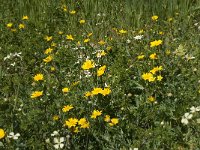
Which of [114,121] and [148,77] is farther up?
[148,77]

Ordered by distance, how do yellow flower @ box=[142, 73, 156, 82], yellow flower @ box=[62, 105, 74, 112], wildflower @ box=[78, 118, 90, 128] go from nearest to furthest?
wildflower @ box=[78, 118, 90, 128] → yellow flower @ box=[62, 105, 74, 112] → yellow flower @ box=[142, 73, 156, 82]

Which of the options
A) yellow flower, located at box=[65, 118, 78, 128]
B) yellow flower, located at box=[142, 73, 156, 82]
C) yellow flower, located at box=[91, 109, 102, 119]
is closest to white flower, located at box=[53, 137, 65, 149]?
yellow flower, located at box=[65, 118, 78, 128]

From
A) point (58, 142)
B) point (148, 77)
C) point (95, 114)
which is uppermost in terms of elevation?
point (148, 77)

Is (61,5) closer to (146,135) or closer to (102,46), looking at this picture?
(102,46)

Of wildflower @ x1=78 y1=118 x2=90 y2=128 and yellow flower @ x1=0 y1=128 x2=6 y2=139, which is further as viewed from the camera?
wildflower @ x1=78 y1=118 x2=90 y2=128

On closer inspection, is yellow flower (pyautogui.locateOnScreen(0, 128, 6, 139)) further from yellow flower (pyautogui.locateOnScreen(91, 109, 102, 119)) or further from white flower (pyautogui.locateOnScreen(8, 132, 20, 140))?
yellow flower (pyautogui.locateOnScreen(91, 109, 102, 119))

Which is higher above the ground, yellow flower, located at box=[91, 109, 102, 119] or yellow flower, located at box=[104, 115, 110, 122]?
yellow flower, located at box=[91, 109, 102, 119]

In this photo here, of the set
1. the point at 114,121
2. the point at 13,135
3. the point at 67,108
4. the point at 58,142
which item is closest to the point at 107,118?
the point at 114,121

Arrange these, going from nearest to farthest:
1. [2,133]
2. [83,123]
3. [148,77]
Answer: [2,133] < [83,123] < [148,77]

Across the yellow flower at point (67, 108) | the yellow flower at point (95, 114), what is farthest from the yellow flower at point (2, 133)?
the yellow flower at point (95, 114)

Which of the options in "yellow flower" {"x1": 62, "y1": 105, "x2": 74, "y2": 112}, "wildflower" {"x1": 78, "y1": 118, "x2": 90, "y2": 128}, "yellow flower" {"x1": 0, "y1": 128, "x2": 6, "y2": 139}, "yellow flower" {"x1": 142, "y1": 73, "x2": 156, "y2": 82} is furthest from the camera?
"yellow flower" {"x1": 142, "y1": 73, "x2": 156, "y2": 82}

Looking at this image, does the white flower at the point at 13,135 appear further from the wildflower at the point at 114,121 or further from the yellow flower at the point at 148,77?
the yellow flower at the point at 148,77

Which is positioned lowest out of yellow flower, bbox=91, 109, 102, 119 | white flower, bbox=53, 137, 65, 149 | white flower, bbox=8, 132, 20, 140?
white flower, bbox=53, 137, 65, 149

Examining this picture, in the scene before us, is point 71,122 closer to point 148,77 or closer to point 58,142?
point 58,142
